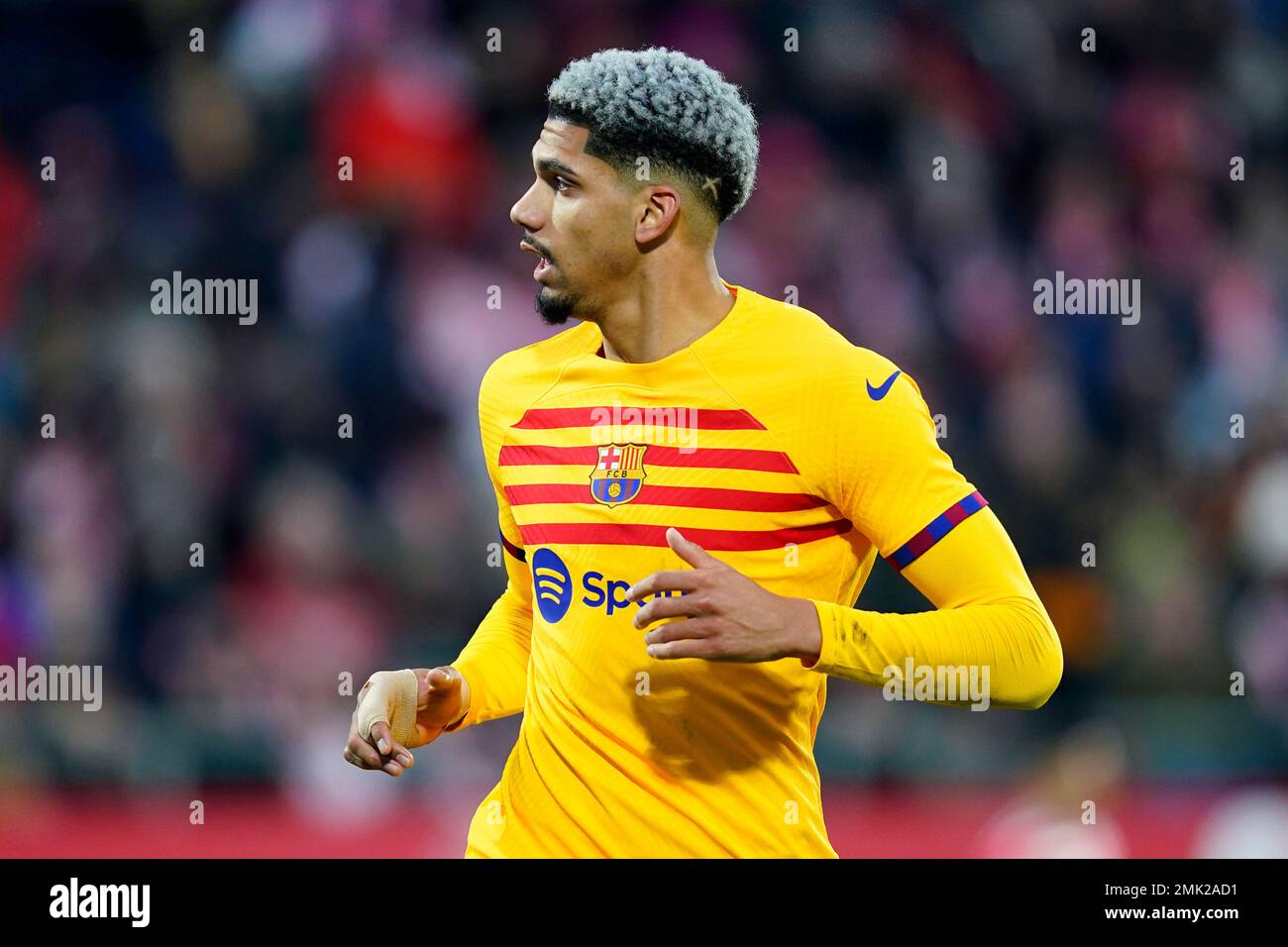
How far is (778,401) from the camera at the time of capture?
3.25 metres

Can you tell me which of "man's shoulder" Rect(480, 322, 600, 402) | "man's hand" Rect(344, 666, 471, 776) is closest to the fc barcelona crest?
"man's shoulder" Rect(480, 322, 600, 402)

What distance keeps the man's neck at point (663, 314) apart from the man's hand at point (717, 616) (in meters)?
0.59

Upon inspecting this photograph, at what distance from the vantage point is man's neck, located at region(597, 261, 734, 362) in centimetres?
343

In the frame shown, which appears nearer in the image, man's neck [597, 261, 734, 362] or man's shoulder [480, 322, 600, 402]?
man's neck [597, 261, 734, 362]

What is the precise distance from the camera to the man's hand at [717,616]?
2871 millimetres

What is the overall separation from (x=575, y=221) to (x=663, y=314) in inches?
9.8

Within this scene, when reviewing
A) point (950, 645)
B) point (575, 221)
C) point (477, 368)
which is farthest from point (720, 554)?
point (477, 368)

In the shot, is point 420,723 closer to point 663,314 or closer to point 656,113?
point 663,314

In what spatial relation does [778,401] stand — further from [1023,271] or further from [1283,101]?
[1283,101]

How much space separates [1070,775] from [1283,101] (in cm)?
442

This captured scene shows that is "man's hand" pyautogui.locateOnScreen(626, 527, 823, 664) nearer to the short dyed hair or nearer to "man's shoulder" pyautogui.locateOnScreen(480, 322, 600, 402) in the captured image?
"man's shoulder" pyautogui.locateOnScreen(480, 322, 600, 402)

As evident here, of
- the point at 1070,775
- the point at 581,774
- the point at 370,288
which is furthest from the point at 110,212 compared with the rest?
the point at 581,774

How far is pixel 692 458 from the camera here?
331 centimetres

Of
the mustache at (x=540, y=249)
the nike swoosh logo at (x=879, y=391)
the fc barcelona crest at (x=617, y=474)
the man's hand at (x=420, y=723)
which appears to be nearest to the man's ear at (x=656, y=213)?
the mustache at (x=540, y=249)
